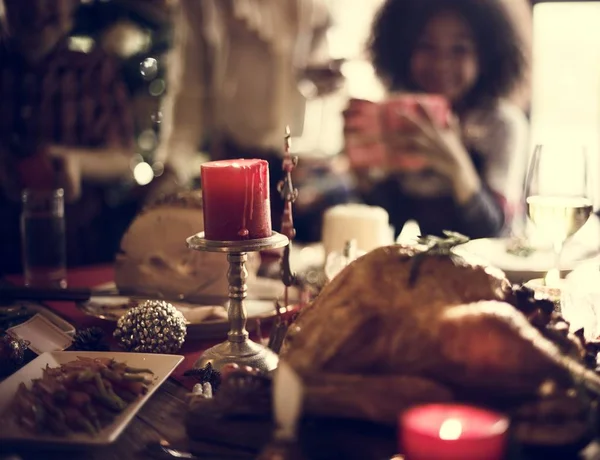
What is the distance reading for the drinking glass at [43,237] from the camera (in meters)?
1.83

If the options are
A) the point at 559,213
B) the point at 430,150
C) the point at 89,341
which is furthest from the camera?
the point at 430,150

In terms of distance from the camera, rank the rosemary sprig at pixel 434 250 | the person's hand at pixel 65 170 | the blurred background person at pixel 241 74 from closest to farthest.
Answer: the rosemary sprig at pixel 434 250 → the person's hand at pixel 65 170 → the blurred background person at pixel 241 74

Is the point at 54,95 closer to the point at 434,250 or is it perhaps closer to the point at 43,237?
the point at 43,237

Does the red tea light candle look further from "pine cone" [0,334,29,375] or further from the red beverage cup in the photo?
the red beverage cup

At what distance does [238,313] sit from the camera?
1.22m

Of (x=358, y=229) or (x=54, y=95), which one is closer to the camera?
(x=358, y=229)

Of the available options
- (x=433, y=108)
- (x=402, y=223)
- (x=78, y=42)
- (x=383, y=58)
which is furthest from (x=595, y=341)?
(x=78, y=42)

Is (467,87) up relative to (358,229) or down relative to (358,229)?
up

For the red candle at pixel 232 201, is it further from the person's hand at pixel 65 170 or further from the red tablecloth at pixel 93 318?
the person's hand at pixel 65 170

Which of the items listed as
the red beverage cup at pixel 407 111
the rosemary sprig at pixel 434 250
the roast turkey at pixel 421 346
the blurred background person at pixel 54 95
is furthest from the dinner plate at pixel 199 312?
the blurred background person at pixel 54 95

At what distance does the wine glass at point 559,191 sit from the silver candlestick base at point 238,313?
0.57 meters

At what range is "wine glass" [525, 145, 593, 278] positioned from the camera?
144 centimetres

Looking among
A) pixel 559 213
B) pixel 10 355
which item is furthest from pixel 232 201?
pixel 559 213

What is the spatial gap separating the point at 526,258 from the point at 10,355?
44.9 inches
